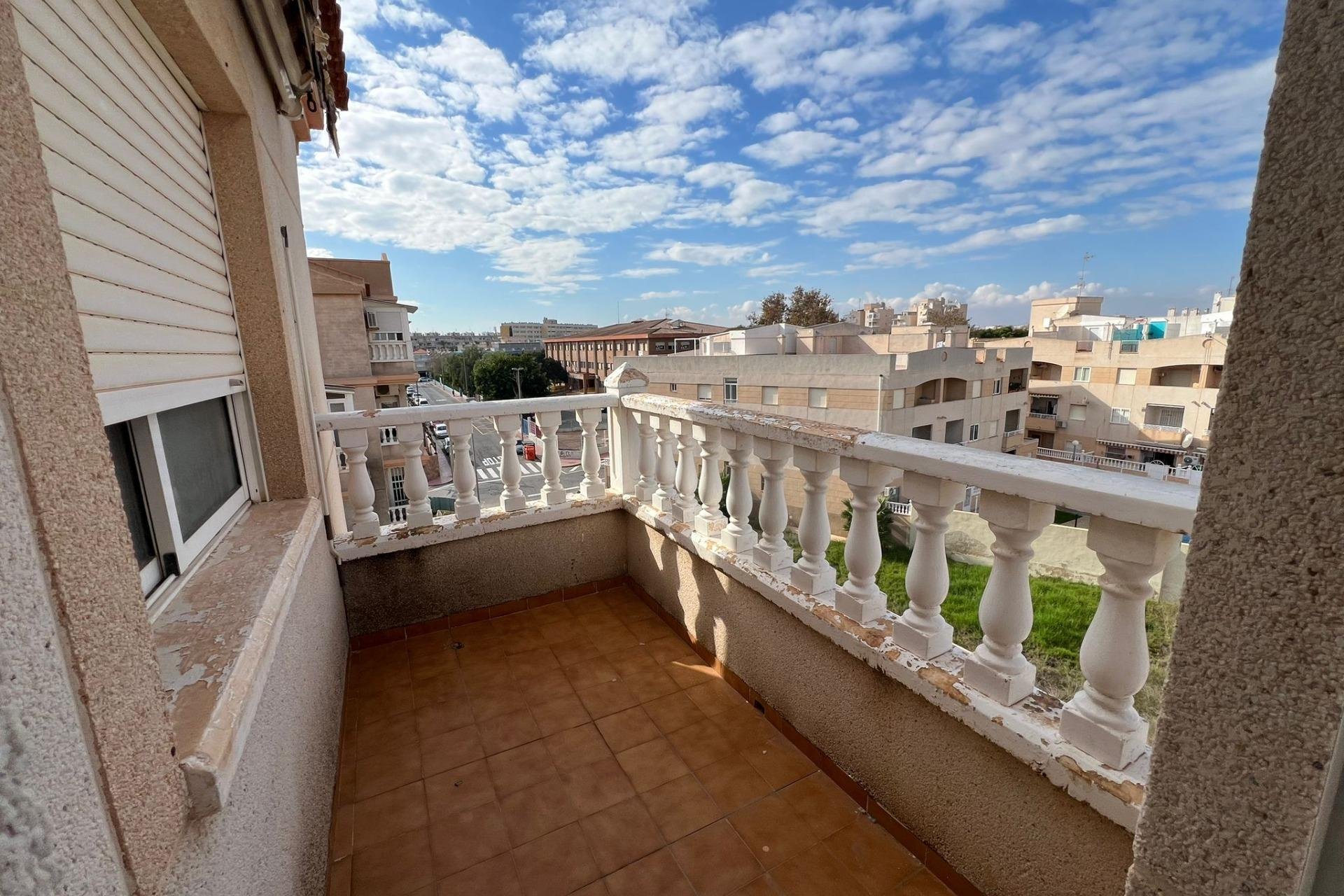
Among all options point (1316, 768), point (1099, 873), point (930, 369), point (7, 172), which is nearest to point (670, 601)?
point (1099, 873)

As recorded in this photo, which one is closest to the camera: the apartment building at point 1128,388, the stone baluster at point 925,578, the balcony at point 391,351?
the stone baluster at point 925,578

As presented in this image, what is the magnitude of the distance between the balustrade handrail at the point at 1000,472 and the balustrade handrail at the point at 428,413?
1255 mm

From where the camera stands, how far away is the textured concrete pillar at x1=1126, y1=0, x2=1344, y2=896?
0.56 metres

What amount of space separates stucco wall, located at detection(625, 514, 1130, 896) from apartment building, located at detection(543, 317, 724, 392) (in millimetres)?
36972

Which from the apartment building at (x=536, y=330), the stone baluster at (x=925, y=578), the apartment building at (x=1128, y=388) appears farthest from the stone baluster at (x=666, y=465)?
the apartment building at (x=536, y=330)

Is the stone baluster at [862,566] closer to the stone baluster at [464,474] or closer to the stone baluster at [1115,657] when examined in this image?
the stone baluster at [1115,657]

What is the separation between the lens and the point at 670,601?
2.91 metres

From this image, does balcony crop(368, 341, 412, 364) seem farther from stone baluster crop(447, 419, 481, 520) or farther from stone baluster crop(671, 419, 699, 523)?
stone baluster crop(671, 419, 699, 523)

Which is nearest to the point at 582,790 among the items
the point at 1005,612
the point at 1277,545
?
the point at 1005,612

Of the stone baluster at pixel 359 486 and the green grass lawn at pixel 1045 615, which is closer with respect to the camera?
the stone baluster at pixel 359 486

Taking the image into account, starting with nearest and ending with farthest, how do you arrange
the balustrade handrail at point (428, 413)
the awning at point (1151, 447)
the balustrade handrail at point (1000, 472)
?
the balustrade handrail at point (1000, 472)
the balustrade handrail at point (428, 413)
the awning at point (1151, 447)

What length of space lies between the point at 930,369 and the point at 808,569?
22.6m

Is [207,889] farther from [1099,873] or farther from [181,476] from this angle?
[1099,873]

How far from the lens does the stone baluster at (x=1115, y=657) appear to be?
1138 mm
